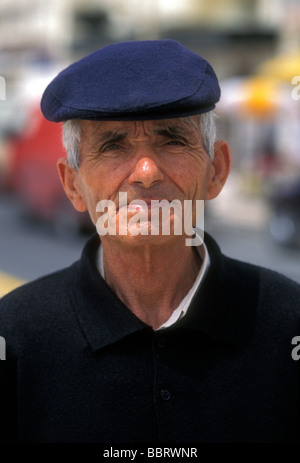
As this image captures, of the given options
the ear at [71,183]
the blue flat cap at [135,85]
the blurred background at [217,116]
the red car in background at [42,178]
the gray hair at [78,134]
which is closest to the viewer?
the blue flat cap at [135,85]

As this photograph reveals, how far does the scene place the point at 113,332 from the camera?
58.2 inches

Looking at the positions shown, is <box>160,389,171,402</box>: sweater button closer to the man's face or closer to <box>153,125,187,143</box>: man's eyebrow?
the man's face

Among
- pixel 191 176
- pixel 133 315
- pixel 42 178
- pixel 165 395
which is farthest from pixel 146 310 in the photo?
pixel 42 178

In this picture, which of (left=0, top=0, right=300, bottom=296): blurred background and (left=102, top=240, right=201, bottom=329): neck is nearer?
(left=102, top=240, right=201, bottom=329): neck

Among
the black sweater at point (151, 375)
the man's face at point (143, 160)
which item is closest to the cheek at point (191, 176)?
the man's face at point (143, 160)

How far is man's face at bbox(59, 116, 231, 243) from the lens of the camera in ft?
4.54

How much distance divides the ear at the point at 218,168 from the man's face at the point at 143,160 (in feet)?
0.28

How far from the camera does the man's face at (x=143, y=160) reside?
4.54ft

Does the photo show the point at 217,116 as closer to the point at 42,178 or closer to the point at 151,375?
the point at 151,375

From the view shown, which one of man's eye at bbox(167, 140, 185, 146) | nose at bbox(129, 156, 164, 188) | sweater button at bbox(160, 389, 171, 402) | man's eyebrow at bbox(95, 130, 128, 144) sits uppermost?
man's eyebrow at bbox(95, 130, 128, 144)

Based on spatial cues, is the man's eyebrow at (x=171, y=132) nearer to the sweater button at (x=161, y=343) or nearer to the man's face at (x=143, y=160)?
the man's face at (x=143, y=160)

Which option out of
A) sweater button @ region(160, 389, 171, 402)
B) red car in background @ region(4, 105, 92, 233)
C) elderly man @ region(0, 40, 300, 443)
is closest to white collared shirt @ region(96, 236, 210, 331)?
→ elderly man @ region(0, 40, 300, 443)

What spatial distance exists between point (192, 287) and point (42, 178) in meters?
9.26
